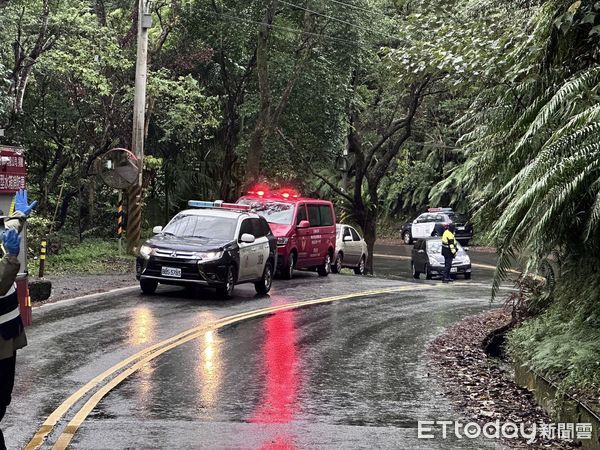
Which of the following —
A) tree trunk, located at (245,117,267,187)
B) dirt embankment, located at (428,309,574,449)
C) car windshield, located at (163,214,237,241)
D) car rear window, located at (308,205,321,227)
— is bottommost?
dirt embankment, located at (428,309,574,449)

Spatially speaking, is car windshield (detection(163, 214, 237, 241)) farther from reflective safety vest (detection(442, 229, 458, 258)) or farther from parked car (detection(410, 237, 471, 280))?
parked car (detection(410, 237, 471, 280))

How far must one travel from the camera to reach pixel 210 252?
17000mm

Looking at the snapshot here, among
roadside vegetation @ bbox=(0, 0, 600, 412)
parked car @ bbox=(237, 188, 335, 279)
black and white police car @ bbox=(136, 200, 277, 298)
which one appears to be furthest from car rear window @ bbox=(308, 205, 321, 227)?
black and white police car @ bbox=(136, 200, 277, 298)

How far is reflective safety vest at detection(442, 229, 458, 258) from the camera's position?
2620 centimetres

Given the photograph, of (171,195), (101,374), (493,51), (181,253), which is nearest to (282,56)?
(171,195)

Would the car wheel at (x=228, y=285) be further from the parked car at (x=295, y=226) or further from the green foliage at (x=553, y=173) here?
the green foliage at (x=553, y=173)

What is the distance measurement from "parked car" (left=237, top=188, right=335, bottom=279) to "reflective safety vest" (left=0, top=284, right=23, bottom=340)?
1645cm

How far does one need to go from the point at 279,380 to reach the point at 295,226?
43.6 feet

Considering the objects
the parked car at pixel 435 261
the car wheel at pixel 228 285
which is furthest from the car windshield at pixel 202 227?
the parked car at pixel 435 261

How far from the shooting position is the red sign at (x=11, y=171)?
1016 cm

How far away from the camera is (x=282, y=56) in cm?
3177

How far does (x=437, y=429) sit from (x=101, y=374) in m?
3.98

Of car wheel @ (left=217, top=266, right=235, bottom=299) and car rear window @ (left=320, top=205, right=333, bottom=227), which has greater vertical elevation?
car rear window @ (left=320, top=205, right=333, bottom=227)

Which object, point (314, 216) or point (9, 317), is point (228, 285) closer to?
point (314, 216)
